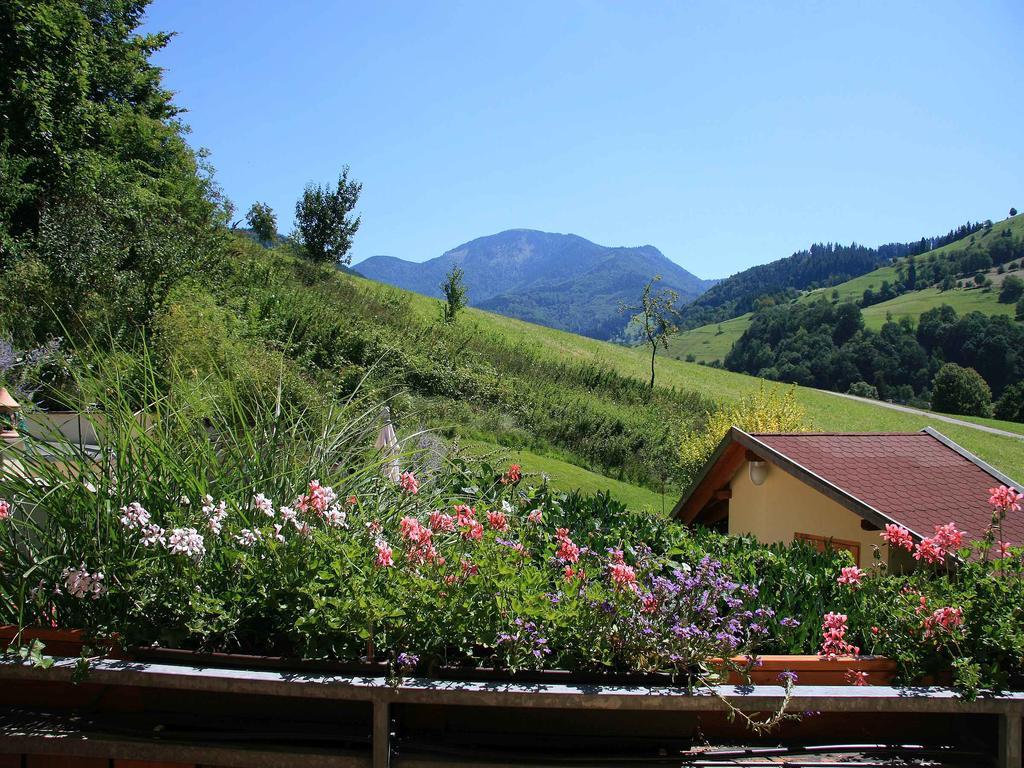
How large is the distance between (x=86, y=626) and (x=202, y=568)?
0.31 meters

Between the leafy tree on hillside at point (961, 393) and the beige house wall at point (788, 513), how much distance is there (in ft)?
193

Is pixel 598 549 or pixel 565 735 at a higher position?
pixel 598 549

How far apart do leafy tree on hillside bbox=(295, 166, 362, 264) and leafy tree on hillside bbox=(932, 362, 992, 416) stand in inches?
1926

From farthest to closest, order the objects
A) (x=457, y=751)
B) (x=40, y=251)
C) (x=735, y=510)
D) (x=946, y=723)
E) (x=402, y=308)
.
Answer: (x=402, y=308), (x=40, y=251), (x=735, y=510), (x=946, y=723), (x=457, y=751)

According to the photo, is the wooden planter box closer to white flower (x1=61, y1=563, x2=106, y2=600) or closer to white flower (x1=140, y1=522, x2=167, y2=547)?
white flower (x1=61, y1=563, x2=106, y2=600)

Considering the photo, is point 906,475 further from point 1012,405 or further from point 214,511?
point 1012,405

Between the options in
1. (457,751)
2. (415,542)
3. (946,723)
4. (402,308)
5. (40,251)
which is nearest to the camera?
(457,751)

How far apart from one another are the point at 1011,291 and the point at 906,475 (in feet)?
333

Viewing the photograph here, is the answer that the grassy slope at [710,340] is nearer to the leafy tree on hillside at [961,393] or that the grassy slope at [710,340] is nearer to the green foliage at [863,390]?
the green foliage at [863,390]

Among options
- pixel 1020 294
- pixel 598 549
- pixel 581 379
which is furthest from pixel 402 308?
pixel 1020 294

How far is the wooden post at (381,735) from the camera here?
158 centimetres

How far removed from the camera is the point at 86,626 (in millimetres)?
Result: 1830

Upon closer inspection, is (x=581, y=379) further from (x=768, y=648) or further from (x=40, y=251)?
(x=768, y=648)

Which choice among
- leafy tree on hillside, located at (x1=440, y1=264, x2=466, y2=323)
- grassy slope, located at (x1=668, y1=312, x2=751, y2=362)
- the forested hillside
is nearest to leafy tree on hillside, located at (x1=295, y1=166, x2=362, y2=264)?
leafy tree on hillside, located at (x1=440, y1=264, x2=466, y2=323)
